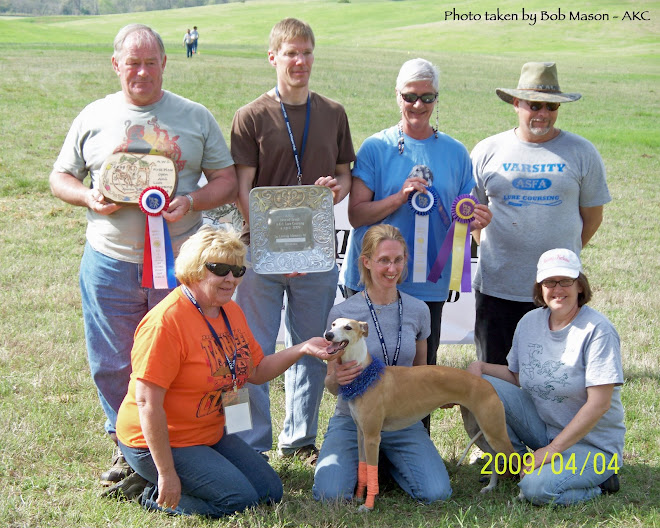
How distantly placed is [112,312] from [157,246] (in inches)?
18.5

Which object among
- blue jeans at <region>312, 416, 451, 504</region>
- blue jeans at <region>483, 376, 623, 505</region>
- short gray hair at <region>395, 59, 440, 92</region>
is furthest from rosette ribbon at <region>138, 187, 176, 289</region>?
blue jeans at <region>483, 376, 623, 505</region>

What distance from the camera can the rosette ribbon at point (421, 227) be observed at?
4023 mm

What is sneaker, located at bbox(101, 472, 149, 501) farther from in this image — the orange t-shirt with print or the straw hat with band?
the straw hat with band

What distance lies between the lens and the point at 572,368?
3727mm

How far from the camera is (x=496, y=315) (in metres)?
4.55

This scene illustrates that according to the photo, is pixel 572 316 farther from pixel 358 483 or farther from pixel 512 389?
pixel 358 483

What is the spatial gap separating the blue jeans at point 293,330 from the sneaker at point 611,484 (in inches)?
64.1

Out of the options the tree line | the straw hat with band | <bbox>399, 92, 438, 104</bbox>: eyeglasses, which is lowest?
<bbox>399, 92, 438, 104</bbox>: eyeglasses

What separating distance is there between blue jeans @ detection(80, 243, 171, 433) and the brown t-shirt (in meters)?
0.85

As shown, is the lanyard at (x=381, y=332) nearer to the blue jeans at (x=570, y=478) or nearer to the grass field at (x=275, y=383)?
the grass field at (x=275, y=383)

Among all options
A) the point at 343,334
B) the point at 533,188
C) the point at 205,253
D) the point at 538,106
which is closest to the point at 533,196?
the point at 533,188

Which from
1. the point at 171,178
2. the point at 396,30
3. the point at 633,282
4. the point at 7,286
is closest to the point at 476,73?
the point at 633,282

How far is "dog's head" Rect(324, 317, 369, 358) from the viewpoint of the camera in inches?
138

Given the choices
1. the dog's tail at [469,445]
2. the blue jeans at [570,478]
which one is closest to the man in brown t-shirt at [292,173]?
the dog's tail at [469,445]
